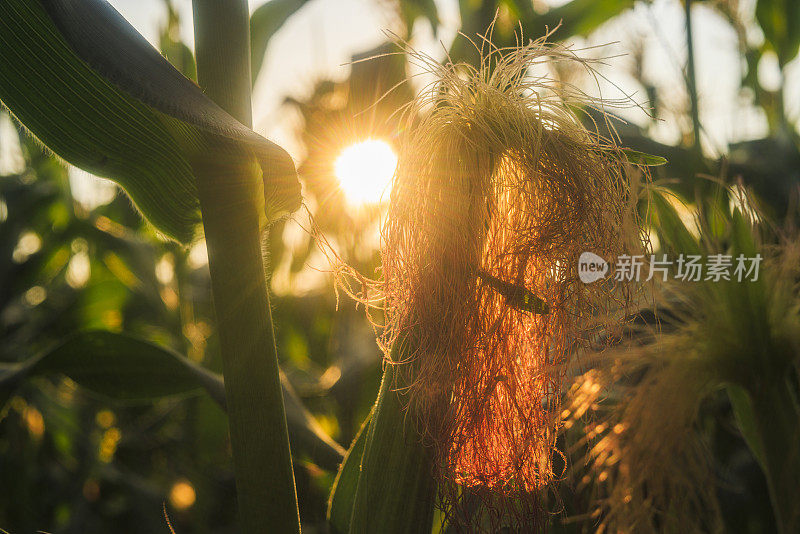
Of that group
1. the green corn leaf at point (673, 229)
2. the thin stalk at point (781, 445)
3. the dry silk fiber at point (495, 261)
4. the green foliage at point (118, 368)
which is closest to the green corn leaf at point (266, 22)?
the dry silk fiber at point (495, 261)

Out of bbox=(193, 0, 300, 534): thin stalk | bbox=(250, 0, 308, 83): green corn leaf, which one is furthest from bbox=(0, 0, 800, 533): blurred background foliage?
bbox=(193, 0, 300, 534): thin stalk

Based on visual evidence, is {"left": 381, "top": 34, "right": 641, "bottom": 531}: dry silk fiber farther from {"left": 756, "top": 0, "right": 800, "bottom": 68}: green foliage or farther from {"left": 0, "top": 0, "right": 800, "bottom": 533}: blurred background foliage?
{"left": 756, "top": 0, "right": 800, "bottom": 68}: green foliage

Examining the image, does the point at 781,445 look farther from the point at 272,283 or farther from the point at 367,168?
the point at 272,283

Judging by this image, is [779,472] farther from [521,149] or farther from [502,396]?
[521,149]

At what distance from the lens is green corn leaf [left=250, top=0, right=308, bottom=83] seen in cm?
54

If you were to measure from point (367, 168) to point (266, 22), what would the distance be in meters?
0.18

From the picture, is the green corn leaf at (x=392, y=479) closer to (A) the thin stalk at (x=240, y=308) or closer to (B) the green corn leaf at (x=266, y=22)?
(A) the thin stalk at (x=240, y=308)

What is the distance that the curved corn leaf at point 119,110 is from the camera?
31 centimetres

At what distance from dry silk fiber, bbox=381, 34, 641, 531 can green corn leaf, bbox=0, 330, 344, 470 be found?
0.18m

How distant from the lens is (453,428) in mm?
484

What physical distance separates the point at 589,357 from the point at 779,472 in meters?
0.21

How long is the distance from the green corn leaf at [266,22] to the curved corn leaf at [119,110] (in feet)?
0.54

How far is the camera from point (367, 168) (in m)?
0.60

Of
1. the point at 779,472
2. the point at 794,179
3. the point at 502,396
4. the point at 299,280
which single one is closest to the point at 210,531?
the point at 299,280
